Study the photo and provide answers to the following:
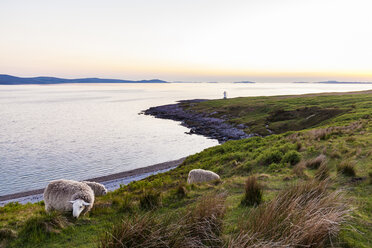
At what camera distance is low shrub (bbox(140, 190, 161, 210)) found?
7561mm

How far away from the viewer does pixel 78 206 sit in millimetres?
6805

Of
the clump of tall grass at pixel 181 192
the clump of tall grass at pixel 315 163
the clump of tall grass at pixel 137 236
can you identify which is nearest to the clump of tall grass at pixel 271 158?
the clump of tall grass at pixel 315 163

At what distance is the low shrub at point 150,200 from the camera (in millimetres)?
7561

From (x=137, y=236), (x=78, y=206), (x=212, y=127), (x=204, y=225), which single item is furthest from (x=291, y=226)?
(x=212, y=127)

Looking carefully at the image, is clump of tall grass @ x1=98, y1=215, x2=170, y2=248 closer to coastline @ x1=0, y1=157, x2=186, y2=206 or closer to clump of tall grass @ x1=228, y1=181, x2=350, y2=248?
clump of tall grass @ x1=228, y1=181, x2=350, y2=248

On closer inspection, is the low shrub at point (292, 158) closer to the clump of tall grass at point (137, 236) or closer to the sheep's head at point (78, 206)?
the clump of tall grass at point (137, 236)

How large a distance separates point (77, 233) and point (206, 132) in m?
49.6

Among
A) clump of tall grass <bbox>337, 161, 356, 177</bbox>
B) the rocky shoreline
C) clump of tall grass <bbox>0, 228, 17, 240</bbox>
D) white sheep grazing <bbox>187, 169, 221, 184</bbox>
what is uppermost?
clump of tall grass <bbox>337, 161, 356, 177</bbox>

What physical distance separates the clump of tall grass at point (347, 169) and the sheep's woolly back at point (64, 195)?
9778mm

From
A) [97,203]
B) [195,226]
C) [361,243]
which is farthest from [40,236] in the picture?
[361,243]

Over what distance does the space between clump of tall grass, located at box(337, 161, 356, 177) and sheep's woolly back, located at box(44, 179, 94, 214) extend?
9778 mm

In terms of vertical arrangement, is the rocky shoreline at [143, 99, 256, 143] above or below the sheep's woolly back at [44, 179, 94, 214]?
below

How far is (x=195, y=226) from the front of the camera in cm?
464

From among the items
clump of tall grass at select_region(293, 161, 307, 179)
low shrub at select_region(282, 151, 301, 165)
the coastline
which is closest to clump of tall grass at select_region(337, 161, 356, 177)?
clump of tall grass at select_region(293, 161, 307, 179)
